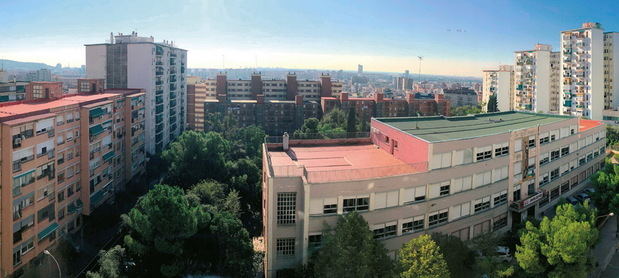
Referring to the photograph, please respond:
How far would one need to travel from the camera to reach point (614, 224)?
2922cm

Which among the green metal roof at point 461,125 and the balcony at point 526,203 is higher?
the green metal roof at point 461,125

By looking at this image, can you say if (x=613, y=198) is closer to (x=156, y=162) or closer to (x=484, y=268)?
(x=484, y=268)

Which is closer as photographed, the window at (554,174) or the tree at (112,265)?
the tree at (112,265)

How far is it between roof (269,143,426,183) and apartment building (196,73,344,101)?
185ft

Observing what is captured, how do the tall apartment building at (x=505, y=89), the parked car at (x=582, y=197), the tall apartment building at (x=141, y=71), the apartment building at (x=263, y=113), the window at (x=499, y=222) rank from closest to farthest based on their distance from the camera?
the window at (x=499, y=222), the parked car at (x=582, y=197), the tall apartment building at (x=141, y=71), the apartment building at (x=263, y=113), the tall apartment building at (x=505, y=89)

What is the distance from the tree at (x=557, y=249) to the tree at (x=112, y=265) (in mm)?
17383

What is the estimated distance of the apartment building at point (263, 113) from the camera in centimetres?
6944

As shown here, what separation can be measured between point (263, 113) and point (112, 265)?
51.1 m

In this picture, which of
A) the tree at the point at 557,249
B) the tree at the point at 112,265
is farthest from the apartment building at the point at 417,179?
the tree at the point at 112,265

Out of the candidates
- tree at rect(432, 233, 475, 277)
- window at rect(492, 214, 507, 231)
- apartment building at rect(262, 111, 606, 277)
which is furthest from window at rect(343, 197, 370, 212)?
window at rect(492, 214, 507, 231)

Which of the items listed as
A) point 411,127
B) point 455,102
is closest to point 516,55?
point 455,102

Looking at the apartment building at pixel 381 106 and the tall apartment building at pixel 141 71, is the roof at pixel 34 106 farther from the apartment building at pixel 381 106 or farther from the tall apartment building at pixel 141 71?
the apartment building at pixel 381 106

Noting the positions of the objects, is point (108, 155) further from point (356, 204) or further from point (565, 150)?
point (565, 150)

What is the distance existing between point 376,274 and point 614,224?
20.9 metres
